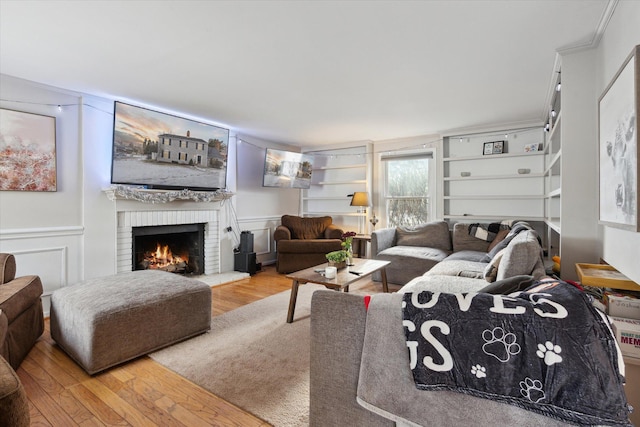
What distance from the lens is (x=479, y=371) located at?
3.20 feet

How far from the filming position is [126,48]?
7.56ft

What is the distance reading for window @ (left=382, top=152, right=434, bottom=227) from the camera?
5.30 meters

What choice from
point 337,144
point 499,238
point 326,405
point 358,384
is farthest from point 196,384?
point 337,144

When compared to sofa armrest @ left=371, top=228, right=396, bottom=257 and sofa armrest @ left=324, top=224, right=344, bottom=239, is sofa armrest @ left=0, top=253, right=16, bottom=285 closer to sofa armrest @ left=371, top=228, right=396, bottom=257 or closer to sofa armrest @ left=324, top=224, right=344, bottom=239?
sofa armrest @ left=371, top=228, right=396, bottom=257

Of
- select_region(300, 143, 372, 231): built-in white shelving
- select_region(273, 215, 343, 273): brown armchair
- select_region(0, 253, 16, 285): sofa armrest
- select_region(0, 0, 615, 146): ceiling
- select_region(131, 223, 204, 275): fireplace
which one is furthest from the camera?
select_region(300, 143, 372, 231): built-in white shelving

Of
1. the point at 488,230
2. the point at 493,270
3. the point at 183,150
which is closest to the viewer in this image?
the point at 493,270

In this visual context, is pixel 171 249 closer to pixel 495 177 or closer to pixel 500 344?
pixel 500 344

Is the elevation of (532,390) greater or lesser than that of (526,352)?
lesser

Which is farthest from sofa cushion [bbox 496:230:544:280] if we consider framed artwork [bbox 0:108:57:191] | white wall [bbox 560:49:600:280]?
framed artwork [bbox 0:108:57:191]

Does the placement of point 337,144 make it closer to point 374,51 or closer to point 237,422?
point 374,51

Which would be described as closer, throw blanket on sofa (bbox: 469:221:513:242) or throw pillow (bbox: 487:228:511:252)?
throw pillow (bbox: 487:228:511:252)

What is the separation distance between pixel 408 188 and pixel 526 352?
184 inches

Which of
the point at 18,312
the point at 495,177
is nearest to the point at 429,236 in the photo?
the point at 495,177

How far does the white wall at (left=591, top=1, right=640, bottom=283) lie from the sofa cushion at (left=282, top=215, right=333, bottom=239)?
3965mm
